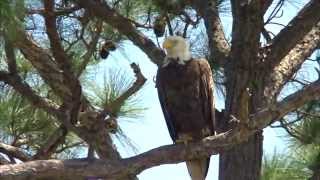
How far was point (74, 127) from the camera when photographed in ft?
8.50

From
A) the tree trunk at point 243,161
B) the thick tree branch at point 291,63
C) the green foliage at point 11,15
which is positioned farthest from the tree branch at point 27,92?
the thick tree branch at point 291,63

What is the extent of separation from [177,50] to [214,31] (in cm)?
18

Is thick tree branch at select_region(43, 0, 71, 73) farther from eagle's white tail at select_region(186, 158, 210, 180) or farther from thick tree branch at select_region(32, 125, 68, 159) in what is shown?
eagle's white tail at select_region(186, 158, 210, 180)

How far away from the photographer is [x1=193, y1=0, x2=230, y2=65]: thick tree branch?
9.86ft

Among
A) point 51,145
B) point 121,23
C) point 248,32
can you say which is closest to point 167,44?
point 121,23

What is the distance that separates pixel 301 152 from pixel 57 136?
1157 millimetres

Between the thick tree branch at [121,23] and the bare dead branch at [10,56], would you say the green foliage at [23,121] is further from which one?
the thick tree branch at [121,23]

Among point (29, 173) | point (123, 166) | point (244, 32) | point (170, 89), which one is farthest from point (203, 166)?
point (29, 173)

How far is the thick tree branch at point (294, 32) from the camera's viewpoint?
9.51ft

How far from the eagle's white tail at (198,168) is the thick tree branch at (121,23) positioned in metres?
0.45

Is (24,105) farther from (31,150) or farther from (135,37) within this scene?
(135,37)

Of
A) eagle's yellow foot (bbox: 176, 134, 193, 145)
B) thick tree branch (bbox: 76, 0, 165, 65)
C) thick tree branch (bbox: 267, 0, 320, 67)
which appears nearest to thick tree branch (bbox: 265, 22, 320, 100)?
thick tree branch (bbox: 267, 0, 320, 67)

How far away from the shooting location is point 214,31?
3049 mm

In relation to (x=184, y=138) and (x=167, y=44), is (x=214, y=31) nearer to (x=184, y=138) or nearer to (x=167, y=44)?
(x=167, y=44)
